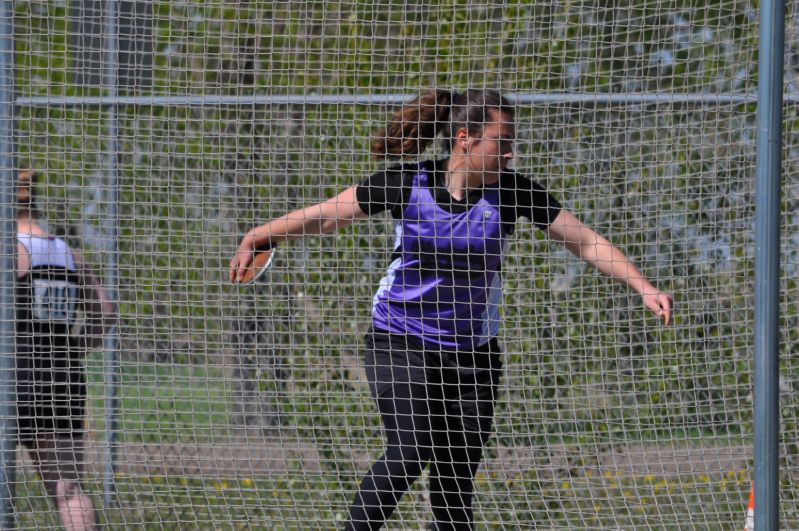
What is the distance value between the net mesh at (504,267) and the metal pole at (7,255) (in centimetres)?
26

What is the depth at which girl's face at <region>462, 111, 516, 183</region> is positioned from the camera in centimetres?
329

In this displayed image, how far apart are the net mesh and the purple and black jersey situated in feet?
2.20

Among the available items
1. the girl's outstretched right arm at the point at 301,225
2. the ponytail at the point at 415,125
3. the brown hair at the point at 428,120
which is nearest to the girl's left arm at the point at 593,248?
the brown hair at the point at 428,120

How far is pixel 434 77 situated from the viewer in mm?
4828

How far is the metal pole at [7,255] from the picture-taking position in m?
3.72

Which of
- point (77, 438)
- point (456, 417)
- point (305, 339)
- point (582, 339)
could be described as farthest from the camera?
point (305, 339)

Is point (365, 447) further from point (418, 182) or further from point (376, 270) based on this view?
point (418, 182)

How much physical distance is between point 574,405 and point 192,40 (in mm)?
2590

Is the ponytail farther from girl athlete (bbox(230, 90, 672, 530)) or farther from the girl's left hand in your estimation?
the girl's left hand

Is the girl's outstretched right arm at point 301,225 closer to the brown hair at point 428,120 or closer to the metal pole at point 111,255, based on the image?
the brown hair at point 428,120

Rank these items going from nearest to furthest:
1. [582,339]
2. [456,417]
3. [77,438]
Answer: [456,417] < [77,438] < [582,339]


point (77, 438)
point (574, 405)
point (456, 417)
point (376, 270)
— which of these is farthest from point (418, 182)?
point (77, 438)

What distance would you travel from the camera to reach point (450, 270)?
10.8 ft

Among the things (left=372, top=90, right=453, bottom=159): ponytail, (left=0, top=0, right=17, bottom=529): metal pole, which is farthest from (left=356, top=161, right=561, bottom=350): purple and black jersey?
(left=0, top=0, right=17, bottom=529): metal pole
